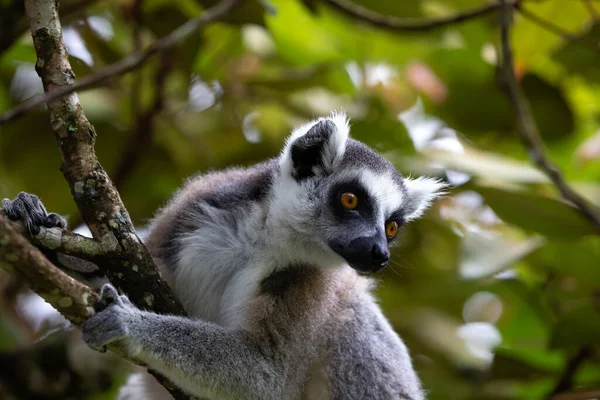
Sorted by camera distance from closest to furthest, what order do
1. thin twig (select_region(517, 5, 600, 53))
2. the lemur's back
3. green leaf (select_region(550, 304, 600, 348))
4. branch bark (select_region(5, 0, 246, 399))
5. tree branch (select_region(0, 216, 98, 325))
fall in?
1. tree branch (select_region(0, 216, 98, 325))
2. branch bark (select_region(5, 0, 246, 399))
3. the lemur's back
4. green leaf (select_region(550, 304, 600, 348))
5. thin twig (select_region(517, 5, 600, 53))

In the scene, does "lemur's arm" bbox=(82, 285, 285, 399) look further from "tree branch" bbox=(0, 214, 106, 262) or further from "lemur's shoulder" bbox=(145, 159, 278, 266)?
"lemur's shoulder" bbox=(145, 159, 278, 266)

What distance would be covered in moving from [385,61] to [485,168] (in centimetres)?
294

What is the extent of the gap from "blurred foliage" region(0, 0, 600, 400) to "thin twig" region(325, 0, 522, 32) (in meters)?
0.11

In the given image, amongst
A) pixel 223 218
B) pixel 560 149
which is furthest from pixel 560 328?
pixel 223 218

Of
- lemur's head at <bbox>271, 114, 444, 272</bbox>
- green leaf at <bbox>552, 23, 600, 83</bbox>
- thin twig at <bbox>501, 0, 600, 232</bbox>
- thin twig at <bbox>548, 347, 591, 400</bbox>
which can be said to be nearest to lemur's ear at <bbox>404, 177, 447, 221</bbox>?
lemur's head at <bbox>271, 114, 444, 272</bbox>

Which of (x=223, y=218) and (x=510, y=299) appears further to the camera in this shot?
(x=510, y=299)

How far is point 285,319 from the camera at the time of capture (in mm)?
4953

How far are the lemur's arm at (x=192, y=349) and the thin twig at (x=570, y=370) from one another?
3.00 meters

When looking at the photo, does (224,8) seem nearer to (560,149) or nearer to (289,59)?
(289,59)

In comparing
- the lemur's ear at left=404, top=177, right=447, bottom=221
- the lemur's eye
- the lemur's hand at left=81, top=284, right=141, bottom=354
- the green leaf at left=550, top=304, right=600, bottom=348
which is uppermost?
the lemur's ear at left=404, top=177, right=447, bottom=221

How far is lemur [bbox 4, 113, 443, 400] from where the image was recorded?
15.7 feet

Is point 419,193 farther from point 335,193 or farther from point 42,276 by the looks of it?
point 42,276

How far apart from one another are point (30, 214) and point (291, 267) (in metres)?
1.84

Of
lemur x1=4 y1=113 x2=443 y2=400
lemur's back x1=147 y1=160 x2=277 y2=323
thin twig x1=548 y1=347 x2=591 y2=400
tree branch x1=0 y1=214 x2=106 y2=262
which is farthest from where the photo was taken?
thin twig x1=548 y1=347 x2=591 y2=400
